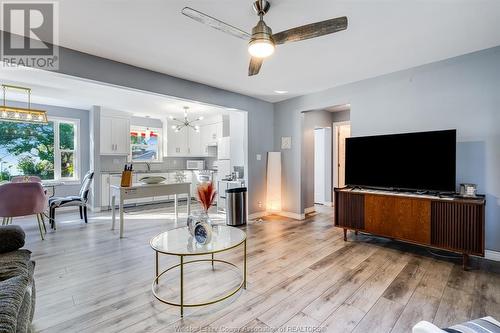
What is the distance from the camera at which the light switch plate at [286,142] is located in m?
4.95

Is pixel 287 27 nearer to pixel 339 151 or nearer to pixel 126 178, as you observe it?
pixel 126 178

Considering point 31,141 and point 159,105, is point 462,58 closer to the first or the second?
point 159,105

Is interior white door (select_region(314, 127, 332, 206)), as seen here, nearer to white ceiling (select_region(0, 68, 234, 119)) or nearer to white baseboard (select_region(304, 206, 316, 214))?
white baseboard (select_region(304, 206, 316, 214))

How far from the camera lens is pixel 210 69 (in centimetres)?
335

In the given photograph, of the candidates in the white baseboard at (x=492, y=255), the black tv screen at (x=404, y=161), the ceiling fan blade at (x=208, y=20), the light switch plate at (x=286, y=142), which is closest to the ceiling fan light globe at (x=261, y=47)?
the ceiling fan blade at (x=208, y=20)

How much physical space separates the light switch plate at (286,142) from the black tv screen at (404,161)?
57.7 inches

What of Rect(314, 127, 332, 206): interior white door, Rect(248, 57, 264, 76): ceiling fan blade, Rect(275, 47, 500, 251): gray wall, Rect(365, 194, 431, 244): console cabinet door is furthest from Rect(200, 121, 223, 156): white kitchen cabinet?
Rect(365, 194, 431, 244): console cabinet door

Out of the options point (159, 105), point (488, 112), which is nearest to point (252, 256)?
point (488, 112)

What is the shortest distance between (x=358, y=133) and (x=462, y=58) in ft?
4.95

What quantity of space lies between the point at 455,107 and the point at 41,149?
7854 millimetres

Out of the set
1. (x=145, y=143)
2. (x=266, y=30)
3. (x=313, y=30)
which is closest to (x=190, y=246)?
(x=266, y=30)

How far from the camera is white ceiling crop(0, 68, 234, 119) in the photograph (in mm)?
3428

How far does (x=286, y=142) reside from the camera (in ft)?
16.5

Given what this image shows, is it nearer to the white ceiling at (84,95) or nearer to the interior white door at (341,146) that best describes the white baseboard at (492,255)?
the interior white door at (341,146)
